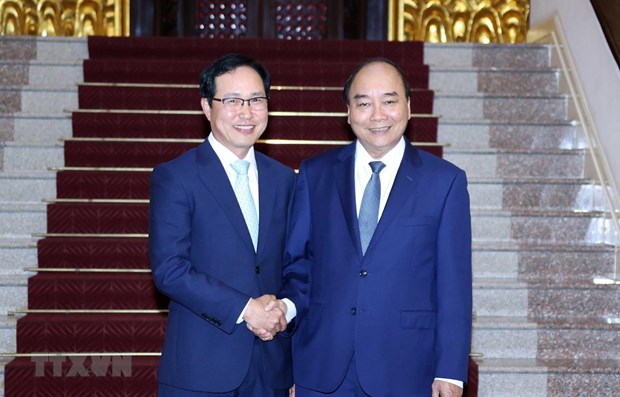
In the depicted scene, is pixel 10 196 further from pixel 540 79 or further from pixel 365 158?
pixel 540 79

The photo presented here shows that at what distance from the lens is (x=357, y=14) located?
297 inches

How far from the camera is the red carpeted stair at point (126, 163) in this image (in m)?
4.07

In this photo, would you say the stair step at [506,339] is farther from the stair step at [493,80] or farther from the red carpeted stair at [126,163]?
the stair step at [493,80]

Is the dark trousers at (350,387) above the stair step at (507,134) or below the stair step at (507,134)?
below

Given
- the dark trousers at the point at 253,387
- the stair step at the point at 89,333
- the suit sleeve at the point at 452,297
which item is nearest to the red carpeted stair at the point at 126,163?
the stair step at the point at 89,333

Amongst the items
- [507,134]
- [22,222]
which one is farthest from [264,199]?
[507,134]

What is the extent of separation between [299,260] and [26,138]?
319 cm

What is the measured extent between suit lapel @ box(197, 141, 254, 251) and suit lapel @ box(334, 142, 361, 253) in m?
0.27

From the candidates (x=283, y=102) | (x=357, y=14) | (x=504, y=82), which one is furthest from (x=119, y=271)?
(x=357, y=14)

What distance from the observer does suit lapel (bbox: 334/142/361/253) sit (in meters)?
2.43

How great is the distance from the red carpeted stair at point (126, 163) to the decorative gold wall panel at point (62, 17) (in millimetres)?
1035

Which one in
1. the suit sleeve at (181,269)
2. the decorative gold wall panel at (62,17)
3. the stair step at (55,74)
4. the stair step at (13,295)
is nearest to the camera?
the suit sleeve at (181,269)

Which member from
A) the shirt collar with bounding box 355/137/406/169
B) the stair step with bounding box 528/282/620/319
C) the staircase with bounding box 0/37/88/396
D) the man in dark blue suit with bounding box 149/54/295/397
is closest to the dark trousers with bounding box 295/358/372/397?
the man in dark blue suit with bounding box 149/54/295/397

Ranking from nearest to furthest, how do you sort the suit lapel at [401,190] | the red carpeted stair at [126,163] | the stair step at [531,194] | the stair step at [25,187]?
the suit lapel at [401,190]
the red carpeted stair at [126,163]
the stair step at [25,187]
the stair step at [531,194]
